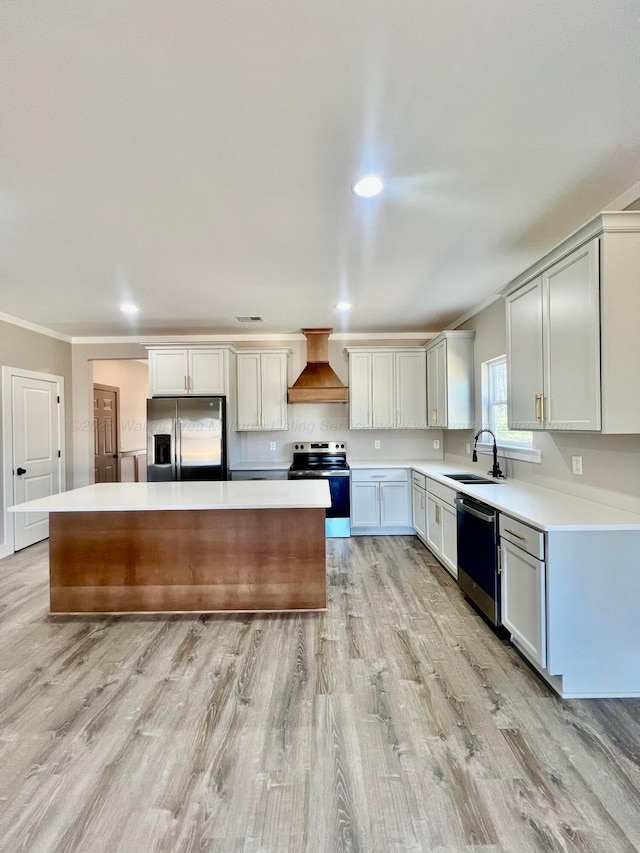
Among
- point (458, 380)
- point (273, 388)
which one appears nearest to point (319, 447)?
point (273, 388)

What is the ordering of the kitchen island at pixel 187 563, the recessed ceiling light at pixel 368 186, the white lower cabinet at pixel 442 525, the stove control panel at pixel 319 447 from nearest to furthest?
the recessed ceiling light at pixel 368 186 → the kitchen island at pixel 187 563 → the white lower cabinet at pixel 442 525 → the stove control panel at pixel 319 447

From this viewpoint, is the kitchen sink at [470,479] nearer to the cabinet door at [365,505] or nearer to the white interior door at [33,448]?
the cabinet door at [365,505]

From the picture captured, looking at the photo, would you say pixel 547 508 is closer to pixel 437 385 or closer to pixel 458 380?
pixel 458 380

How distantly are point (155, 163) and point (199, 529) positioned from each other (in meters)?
2.28

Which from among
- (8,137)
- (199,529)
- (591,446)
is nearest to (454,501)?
(591,446)

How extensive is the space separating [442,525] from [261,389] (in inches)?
108

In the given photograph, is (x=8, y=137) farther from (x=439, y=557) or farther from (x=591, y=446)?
(x=439, y=557)

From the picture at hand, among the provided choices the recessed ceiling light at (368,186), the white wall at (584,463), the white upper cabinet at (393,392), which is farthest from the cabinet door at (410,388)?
the recessed ceiling light at (368,186)

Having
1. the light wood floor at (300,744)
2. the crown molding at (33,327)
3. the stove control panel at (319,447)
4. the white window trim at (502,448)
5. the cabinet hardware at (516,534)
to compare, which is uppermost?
the crown molding at (33,327)

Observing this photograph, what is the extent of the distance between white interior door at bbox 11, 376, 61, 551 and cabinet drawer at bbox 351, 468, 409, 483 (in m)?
3.80

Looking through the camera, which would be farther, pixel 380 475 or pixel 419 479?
pixel 380 475

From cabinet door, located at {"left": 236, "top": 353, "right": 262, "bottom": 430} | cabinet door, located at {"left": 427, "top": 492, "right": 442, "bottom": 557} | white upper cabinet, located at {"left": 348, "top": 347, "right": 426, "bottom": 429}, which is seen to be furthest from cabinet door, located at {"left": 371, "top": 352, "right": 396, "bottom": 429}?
cabinet door, located at {"left": 236, "top": 353, "right": 262, "bottom": 430}

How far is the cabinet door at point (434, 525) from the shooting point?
3637 millimetres

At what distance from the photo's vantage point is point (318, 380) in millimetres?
4887
